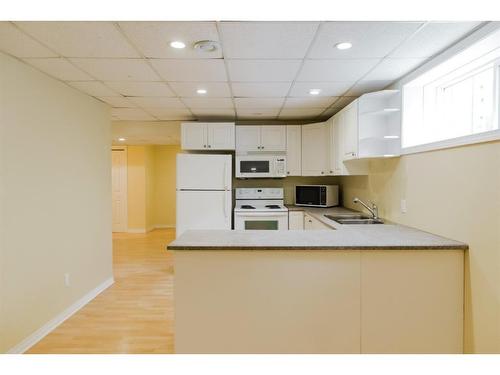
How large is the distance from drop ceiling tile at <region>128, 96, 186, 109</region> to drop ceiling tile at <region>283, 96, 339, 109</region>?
52.4 inches

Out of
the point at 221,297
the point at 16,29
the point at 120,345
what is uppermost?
the point at 16,29

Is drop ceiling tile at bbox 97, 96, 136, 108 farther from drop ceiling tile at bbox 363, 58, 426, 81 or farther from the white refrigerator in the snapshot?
drop ceiling tile at bbox 363, 58, 426, 81

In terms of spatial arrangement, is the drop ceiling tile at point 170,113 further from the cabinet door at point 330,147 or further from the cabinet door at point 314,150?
the cabinet door at point 330,147

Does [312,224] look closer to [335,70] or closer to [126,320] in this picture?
[335,70]

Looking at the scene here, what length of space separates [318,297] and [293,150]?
2.94 m

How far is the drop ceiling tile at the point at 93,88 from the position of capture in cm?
289

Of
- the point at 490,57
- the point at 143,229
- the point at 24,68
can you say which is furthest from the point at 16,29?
the point at 143,229

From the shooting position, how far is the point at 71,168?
3.07m

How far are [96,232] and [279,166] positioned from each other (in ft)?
8.47

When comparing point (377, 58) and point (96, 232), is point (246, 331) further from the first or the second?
point (96, 232)

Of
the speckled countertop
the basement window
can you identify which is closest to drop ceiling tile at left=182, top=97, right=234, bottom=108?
the speckled countertop

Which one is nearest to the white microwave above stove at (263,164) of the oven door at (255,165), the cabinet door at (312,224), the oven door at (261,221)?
the oven door at (255,165)

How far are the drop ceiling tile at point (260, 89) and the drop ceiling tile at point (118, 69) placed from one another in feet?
2.64
